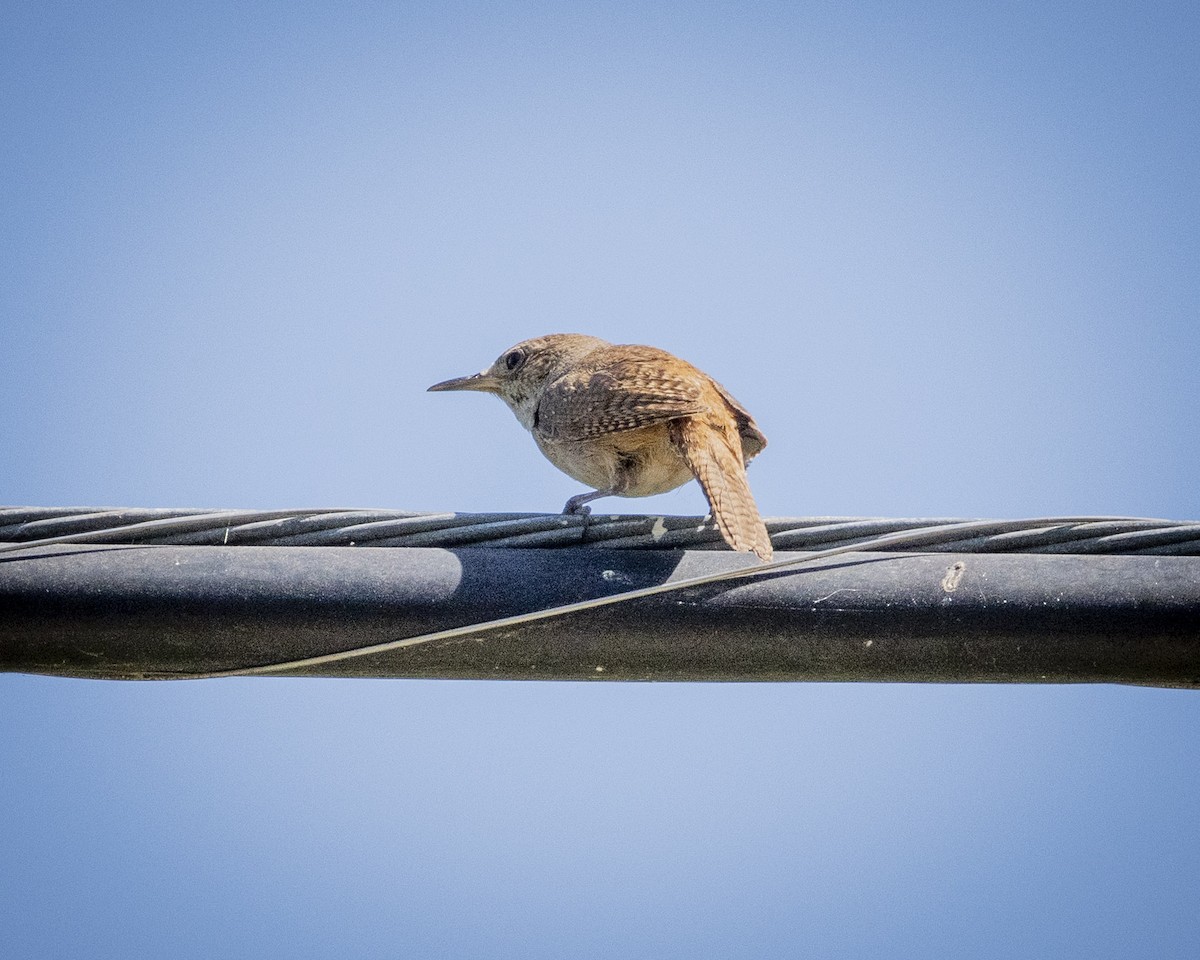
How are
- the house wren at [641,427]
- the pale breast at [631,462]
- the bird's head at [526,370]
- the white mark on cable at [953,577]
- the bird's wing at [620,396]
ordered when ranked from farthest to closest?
the bird's head at [526,370] < the pale breast at [631,462] < the bird's wing at [620,396] < the house wren at [641,427] < the white mark on cable at [953,577]

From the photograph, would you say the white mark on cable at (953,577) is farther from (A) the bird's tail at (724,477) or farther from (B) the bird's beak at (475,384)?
(B) the bird's beak at (475,384)

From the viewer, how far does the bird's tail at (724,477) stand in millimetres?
3230

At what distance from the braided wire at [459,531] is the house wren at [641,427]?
0.72m

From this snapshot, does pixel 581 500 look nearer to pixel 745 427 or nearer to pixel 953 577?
pixel 745 427

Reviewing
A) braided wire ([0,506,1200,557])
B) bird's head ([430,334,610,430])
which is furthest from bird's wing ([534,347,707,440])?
braided wire ([0,506,1200,557])

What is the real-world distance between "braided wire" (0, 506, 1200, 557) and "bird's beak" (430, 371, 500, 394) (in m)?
3.22

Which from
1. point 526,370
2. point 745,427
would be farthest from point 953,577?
point 526,370

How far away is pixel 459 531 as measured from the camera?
3.17 m

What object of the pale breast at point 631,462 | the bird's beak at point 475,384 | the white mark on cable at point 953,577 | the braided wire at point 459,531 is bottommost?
the white mark on cable at point 953,577

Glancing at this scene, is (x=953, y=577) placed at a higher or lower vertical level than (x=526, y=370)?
lower

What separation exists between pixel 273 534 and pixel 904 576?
1.64 m

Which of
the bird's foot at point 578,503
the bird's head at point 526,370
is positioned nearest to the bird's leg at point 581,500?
the bird's foot at point 578,503

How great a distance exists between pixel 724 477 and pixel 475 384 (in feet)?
8.40

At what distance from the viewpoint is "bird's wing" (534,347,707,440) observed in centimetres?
462
